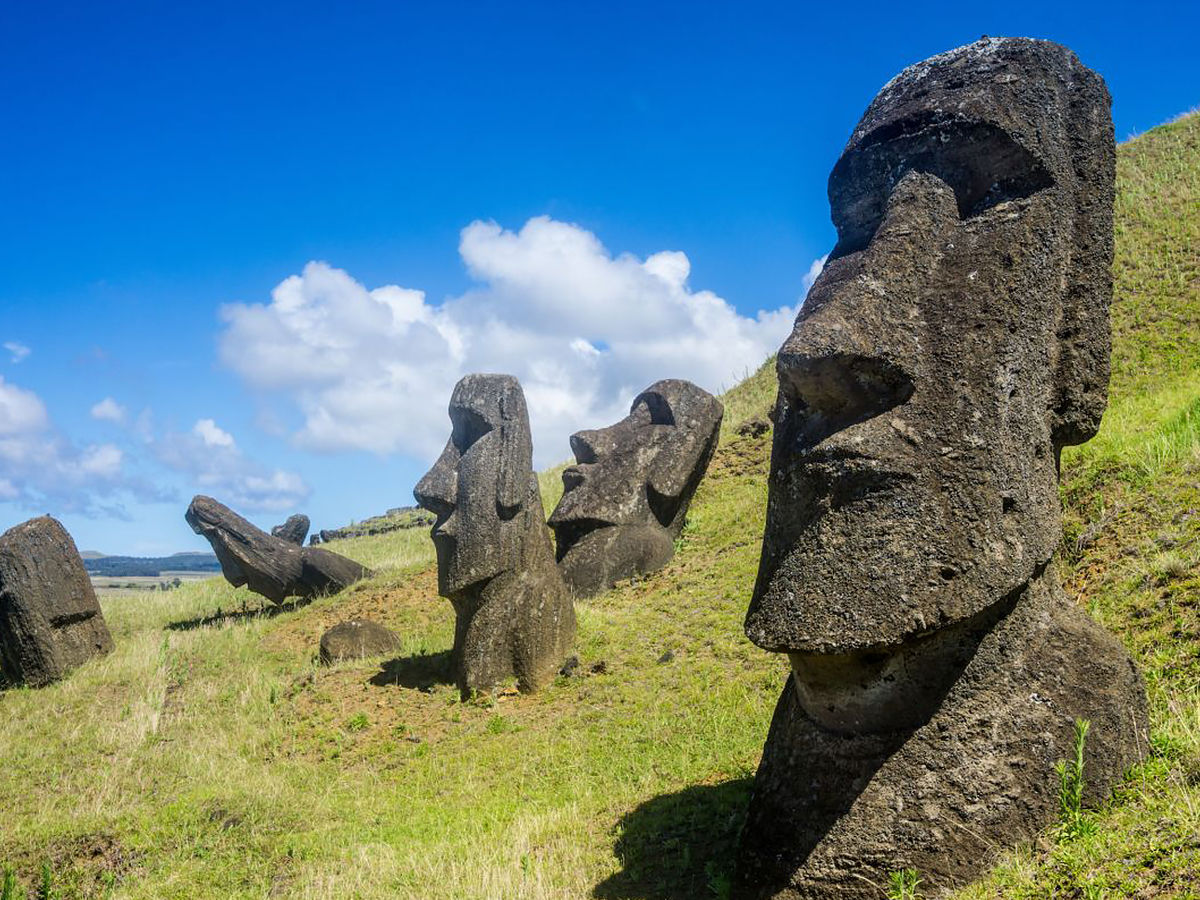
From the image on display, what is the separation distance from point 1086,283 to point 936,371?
1.12 meters

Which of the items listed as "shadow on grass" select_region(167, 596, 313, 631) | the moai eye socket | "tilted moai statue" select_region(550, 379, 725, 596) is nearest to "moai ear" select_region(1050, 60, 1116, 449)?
the moai eye socket

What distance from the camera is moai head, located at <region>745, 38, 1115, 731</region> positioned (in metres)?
4.32

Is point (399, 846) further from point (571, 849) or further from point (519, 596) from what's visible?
point (519, 596)

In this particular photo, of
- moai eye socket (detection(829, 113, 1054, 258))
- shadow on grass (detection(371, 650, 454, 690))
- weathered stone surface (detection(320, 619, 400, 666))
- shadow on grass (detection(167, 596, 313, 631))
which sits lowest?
shadow on grass (detection(371, 650, 454, 690))

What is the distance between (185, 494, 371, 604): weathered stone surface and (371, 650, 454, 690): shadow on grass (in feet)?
20.2

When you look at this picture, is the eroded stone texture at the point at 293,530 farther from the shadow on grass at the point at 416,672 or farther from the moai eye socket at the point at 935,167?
the moai eye socket at the point at 935,167

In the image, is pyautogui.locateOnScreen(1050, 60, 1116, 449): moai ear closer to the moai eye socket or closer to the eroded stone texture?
the moai eye socket

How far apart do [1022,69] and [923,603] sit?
2.74 meters

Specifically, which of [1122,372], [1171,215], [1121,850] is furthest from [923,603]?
[1171,215]

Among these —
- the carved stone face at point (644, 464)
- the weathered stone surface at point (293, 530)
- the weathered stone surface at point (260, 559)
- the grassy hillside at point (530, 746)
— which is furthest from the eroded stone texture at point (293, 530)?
the carved stone face at point (644, 464)

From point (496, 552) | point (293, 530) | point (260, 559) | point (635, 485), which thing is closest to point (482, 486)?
point (496, 552)

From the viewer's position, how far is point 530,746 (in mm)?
8789

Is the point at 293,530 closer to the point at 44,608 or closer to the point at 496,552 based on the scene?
the point at 44,608

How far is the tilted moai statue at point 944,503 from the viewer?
4309mm
